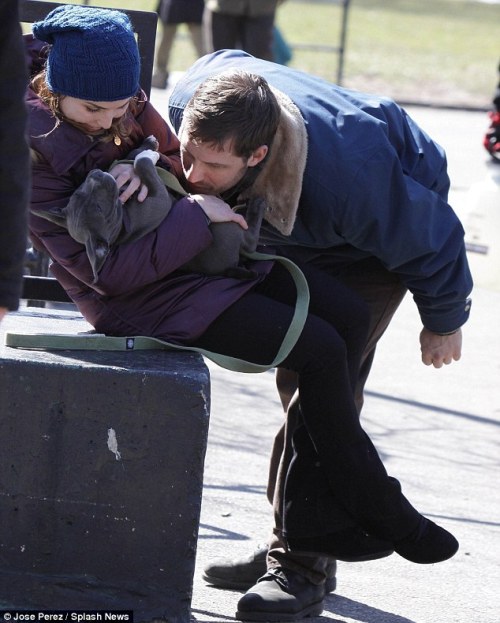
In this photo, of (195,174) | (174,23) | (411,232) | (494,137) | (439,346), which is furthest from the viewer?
(174,23)

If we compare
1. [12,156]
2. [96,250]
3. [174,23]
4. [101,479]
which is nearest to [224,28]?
[174,23]

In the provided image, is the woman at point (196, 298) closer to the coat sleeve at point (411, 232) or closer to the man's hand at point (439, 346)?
the coat sleeve at point (411, 232)

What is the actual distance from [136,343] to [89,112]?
618 mm

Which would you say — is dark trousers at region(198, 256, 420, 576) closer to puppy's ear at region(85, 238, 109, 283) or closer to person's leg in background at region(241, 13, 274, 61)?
puppy's ear at region(85, 238, 109, 283)

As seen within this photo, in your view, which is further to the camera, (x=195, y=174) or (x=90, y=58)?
(x=195, y=174)

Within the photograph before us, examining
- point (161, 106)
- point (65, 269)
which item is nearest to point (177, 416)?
point (65, 269)

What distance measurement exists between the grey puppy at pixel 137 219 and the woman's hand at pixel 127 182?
2cm

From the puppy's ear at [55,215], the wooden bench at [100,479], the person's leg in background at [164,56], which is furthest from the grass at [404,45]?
the wooden bench at [100,479]

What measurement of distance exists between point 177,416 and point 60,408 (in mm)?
297

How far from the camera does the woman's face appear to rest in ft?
10.6

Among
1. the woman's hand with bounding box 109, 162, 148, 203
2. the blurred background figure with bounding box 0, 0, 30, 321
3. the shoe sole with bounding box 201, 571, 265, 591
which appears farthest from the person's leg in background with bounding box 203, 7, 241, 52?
the blurred background figure with bounding box 0, 0, 30, 321

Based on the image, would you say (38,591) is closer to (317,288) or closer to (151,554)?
(151,554)

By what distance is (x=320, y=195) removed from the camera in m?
3.44

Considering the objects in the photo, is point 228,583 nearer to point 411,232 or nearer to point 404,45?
point 411,232
